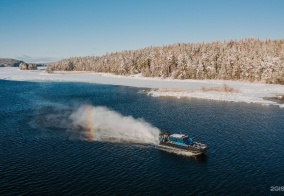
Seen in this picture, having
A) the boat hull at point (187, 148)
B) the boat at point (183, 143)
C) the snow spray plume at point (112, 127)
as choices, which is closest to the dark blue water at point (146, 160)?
the boat hull at point (187, 148)

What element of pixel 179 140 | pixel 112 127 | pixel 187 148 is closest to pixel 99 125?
pixel 112 127

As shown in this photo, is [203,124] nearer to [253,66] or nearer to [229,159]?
[229,159]

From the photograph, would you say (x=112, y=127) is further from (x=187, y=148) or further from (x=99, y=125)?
(x=187, y=148)

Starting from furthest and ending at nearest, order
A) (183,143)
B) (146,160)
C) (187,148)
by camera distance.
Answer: (183,143)
(187,148)
(146,160)

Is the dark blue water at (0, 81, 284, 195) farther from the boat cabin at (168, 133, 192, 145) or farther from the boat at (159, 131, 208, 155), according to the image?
the boat cabin at (168, 133, 192, 145)

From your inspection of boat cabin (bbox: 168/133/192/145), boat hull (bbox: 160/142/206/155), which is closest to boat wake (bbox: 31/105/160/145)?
boat hull (bbox: 160/142/206/155)

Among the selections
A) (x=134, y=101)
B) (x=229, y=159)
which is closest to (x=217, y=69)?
(x=134, y=101)
